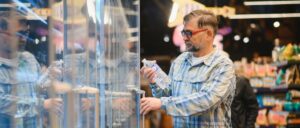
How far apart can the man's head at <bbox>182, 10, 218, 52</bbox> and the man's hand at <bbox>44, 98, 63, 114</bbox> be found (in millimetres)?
1232

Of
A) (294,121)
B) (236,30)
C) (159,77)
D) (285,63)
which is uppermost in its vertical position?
(236,30)

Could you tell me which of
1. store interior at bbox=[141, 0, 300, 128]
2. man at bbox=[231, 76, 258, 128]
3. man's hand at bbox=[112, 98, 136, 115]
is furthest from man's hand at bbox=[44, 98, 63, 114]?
store interior at bbox=[141, 0, 300, 128]

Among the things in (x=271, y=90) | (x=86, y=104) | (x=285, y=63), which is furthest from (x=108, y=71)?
(x=271, y=90)

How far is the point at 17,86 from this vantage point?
1323mm

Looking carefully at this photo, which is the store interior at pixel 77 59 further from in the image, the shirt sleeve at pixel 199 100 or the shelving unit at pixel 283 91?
the shelving unit at pixel 283 91

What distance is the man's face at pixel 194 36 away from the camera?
2553 mm

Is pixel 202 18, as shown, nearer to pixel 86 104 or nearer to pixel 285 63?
pixel 86 104

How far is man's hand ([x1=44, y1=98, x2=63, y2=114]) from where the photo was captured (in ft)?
4.54

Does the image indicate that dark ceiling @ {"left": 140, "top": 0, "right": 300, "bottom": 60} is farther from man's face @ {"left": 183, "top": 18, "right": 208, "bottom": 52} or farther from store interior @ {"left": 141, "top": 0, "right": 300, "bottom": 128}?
man's face @ {"left": 183, "top": 18, "right": 208, "bottom": 52}

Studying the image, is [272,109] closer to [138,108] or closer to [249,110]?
[249,110]

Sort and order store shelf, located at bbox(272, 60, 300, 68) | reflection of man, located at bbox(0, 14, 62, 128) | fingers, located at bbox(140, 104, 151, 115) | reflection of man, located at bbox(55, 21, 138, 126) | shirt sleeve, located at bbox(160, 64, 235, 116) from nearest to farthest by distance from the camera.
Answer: reflection of man, located at bbox(0, 14, 62, 128) → reflection of man, located at bbox(55, 21, 138, 126) → fingers, located at bbox(140, 104, 151, 115) → shirt sleeve, located at bbox(160, 64, 235, 116) → store shelf, located at bbox(272, 60, 300, 68)

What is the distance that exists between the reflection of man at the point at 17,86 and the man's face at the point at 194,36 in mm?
1283

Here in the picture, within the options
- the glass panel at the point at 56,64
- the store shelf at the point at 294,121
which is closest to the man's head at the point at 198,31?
the glass panel at the point at 56,64

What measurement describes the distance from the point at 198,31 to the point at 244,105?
240 centimetres
